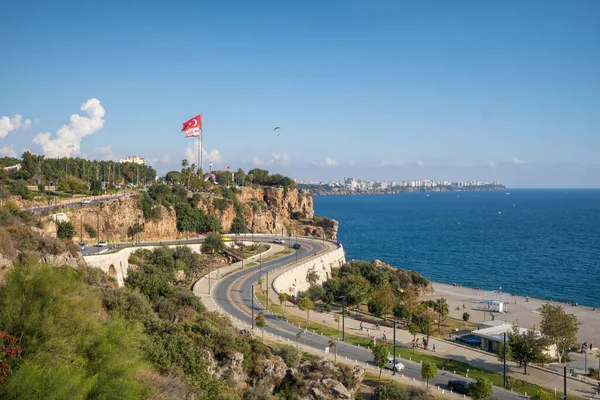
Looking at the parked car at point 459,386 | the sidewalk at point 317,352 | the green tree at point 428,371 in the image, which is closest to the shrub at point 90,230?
the sidewalk at point 317,352

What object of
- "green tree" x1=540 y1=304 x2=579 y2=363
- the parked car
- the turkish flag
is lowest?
the parked car

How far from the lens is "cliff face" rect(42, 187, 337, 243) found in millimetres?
53031

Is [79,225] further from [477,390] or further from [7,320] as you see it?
[477,390]

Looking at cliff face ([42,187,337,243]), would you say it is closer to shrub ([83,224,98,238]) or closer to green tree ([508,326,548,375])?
shrub ([83,224,98,238])

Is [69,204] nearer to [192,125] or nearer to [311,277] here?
[192,125]

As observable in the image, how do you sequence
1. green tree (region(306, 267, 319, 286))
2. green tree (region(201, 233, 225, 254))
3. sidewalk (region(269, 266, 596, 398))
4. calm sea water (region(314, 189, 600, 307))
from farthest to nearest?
calm sea water (region(314, 189, 600, 307))
green tree (region(201, 233, 225, 254))
green tree (region(306, 267, 319, 286))
sidewalk (region(269, 266, 596, 398))

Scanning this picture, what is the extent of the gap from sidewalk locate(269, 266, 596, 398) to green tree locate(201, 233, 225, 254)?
16987 mm

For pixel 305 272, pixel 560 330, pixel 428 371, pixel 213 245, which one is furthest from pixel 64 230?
pixel 560 330

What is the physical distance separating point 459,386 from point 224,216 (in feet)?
194

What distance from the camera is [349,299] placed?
160 feet

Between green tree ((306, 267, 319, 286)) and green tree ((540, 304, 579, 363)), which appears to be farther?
green tree ((306, 267, 319, 286))

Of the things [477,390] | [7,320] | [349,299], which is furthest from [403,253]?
[7,320]

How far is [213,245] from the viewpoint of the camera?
194 ft

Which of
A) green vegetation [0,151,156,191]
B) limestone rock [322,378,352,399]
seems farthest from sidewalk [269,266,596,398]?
green vegetation [0,151,156,191]
